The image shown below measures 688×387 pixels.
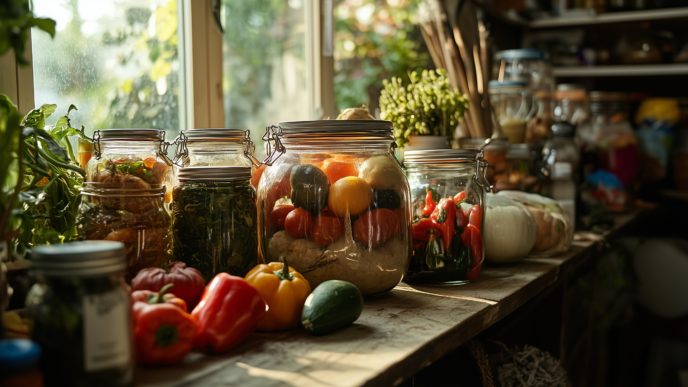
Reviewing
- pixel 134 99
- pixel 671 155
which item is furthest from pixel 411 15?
pixel 134 99

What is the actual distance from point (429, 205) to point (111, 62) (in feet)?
2.47

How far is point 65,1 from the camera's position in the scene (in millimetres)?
1064

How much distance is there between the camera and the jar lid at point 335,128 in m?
0.88

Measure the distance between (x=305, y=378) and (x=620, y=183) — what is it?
1.89 m

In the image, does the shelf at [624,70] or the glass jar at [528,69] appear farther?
the shelf at [624,70]

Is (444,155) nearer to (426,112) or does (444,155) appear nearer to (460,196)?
(460,196)

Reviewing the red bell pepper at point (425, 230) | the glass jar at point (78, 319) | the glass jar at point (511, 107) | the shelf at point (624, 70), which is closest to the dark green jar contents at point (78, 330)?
the glass jar at point (78, 319)

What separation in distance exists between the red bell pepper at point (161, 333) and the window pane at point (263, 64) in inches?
42.8

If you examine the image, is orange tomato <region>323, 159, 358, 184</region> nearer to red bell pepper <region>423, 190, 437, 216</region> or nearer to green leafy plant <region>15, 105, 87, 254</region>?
red bell pepper <region>423, 190, 437, 216</region>

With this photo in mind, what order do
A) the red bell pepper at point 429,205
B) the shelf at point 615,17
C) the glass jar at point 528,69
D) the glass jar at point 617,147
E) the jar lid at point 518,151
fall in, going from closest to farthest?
the red bell pepper at point 429,205, the jar lid at point 518,151, the glass jar at point 528,69, the glass jar at point 617,147, the shelf at point 615,17

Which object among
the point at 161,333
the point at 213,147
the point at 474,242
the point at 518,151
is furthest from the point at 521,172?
the point at 161,333

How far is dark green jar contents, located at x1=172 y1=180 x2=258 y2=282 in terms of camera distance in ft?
2.75

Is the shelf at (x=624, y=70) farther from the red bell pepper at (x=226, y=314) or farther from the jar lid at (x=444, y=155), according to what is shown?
the red bell pepper at (x=226, y=314)

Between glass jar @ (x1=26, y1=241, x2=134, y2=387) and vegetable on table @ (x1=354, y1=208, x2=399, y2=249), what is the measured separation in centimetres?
41
